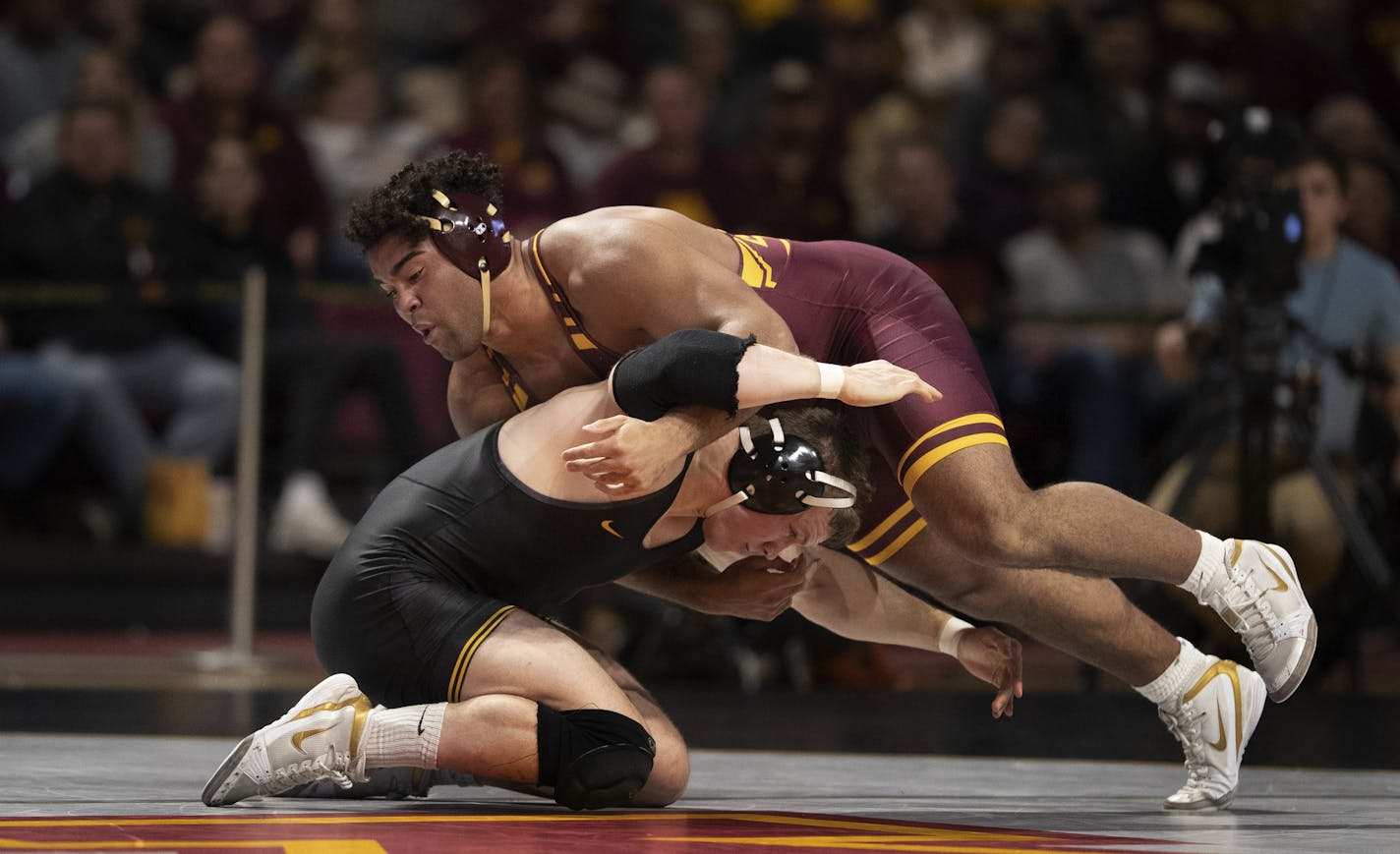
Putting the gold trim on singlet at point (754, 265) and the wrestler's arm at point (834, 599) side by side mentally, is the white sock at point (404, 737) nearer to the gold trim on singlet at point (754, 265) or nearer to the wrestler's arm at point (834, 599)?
the wrestler's arm at point (834, 599)

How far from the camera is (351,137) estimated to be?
778 centimetres

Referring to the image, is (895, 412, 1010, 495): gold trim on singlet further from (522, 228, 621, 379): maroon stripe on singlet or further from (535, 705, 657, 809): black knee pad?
(535, 705, 657, 809): black knee pad

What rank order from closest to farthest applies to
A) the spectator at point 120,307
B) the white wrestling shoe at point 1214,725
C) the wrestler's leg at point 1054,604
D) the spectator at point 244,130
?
the white wrestling shoe at point 1214,725, the wrestler's leg at point 1054,604, the spectator at point 120,307, the spectator at point 244,130

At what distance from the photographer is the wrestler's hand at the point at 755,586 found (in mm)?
3604

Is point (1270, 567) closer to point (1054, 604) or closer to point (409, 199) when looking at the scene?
point (1054, 604)

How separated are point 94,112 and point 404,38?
234cm

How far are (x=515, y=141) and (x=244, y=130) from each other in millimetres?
991

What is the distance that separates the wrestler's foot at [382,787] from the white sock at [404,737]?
215mm

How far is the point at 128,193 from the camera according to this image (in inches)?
273

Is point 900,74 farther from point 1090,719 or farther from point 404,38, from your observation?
point 1090,719

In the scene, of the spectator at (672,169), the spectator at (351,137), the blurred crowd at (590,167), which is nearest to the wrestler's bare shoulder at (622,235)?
the blurred crowd at (590,167)

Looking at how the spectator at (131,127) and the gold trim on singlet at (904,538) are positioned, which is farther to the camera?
the spectator at (131,127)

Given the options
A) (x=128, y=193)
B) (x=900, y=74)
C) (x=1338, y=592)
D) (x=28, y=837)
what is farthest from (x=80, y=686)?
(x=900, y=74)

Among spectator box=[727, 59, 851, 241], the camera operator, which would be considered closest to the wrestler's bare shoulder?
the camera operator
